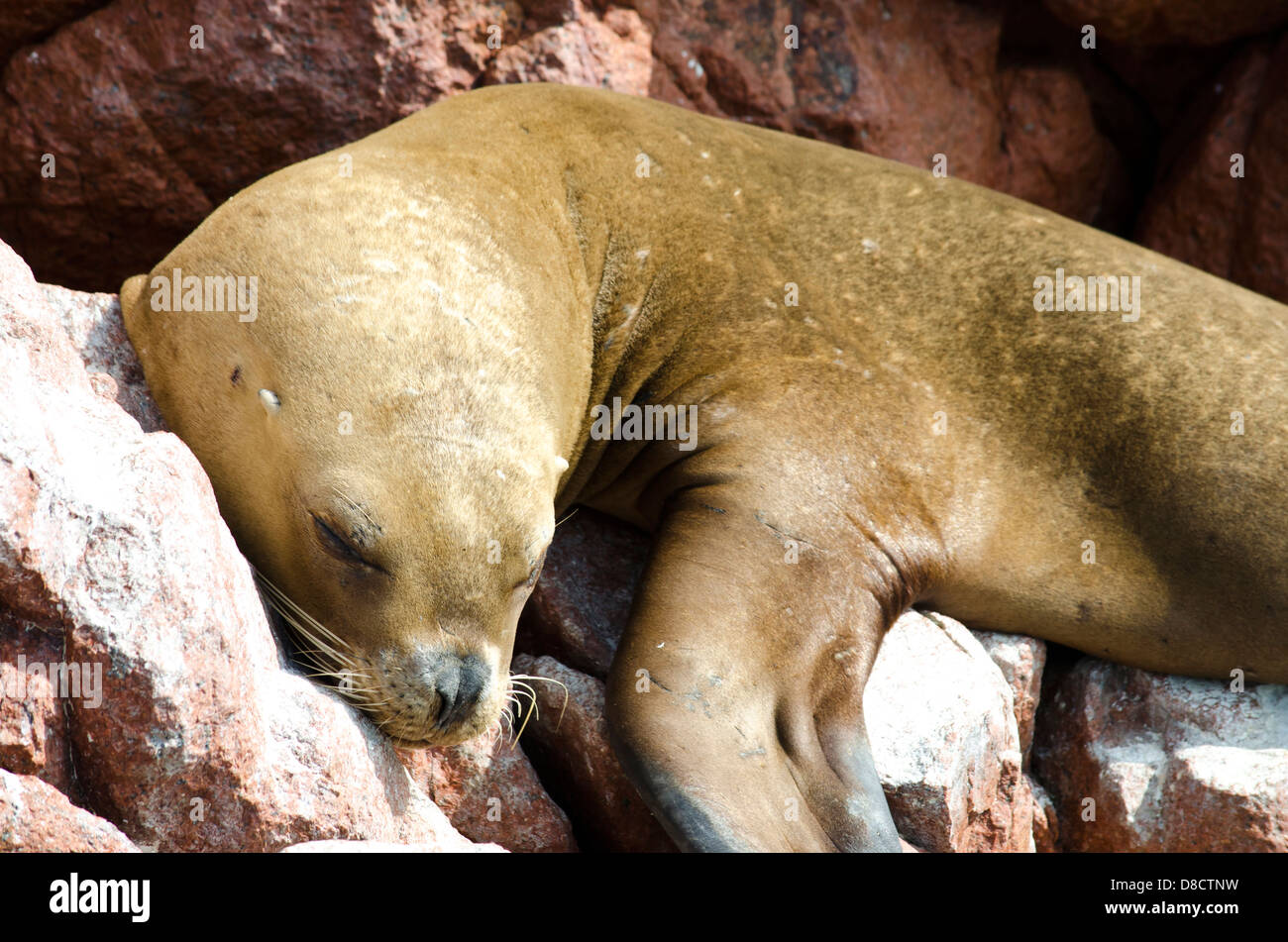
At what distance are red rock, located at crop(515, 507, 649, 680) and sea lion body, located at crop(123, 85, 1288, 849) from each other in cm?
13

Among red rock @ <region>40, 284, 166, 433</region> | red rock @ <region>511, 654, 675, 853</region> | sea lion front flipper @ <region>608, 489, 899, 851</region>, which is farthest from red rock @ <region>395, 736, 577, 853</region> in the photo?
red rock @ <region>40, 284, 166, 433</region>

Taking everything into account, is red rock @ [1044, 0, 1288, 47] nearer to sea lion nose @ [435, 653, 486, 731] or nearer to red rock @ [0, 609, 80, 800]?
sea lion nose @ [435, 653, 486, 731]

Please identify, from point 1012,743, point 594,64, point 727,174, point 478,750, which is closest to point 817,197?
point 727,174

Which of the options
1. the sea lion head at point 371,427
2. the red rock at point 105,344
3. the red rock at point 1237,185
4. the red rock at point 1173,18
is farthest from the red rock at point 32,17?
the red rock at point 1237,185

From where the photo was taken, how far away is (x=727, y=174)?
16.5 feet

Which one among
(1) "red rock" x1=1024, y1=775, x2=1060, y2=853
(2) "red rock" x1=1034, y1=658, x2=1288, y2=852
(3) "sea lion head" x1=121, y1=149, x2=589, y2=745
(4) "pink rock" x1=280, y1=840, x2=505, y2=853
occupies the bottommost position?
(1) "red rock" x1=1024, y1=775, x2=1060, y2=853

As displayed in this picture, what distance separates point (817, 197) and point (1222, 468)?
1.72 metres

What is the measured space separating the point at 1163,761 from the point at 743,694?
1.73 m

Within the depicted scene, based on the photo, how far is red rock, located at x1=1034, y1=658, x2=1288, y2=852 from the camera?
14.8 feet

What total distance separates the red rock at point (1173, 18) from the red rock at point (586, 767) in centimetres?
476

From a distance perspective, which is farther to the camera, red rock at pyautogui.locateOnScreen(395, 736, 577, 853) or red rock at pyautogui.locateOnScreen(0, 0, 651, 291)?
red rock at pyautogui.locateOnScreen(0, 0, 651, 291)

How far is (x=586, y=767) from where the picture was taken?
405 cm

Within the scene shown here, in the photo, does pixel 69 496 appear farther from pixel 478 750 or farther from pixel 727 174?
pixel 727 174

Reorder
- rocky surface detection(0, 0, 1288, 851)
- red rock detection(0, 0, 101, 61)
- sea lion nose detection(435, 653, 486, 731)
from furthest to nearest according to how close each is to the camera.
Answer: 1. red rock detection(0, 0, 101, 61)
2. sea lion nose detection(435, 653, 486, 731)
3. rocky surface detection(0, 0, 1288, 851)
